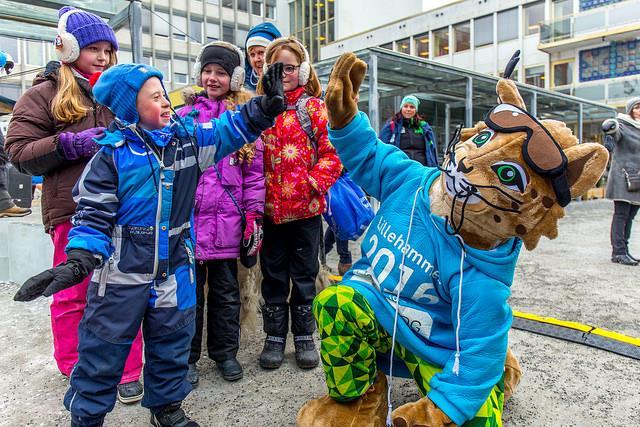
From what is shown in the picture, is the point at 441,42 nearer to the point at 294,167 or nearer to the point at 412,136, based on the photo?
the point at 412,136

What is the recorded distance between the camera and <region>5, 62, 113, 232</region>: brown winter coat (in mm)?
2107

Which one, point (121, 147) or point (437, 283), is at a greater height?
point (121, 147)

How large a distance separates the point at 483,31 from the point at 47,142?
27.8 m

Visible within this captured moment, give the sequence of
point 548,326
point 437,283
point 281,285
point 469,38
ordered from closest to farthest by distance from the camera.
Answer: point 437,283 → point 281,285 → point 548,326 → point 469,38

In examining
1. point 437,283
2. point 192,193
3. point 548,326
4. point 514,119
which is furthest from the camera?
point 548,326

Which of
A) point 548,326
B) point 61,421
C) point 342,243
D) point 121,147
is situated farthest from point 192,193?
point 342,243

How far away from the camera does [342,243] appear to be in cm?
457

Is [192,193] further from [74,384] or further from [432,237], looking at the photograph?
[432,237]

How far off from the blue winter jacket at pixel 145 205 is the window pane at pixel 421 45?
28380 mm

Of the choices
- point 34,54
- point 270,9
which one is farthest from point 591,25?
point 34,54

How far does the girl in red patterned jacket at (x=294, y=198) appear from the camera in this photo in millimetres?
2447

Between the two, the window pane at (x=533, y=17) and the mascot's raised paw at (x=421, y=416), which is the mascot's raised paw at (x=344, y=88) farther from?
the window pane at (x=533, y=17)

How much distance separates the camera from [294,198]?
2.45 metres

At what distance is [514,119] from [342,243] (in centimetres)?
313
